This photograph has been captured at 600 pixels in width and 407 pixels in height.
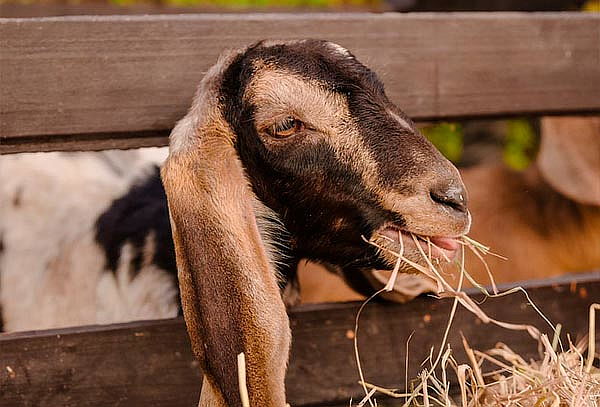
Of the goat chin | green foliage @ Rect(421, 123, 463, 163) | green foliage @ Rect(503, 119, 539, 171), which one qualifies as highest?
the goat chin

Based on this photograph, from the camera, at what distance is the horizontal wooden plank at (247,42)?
2.30 metres

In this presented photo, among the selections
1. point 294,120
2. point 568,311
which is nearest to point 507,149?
point 568,311

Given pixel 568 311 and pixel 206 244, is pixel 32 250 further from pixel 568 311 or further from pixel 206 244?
pixel 568 311

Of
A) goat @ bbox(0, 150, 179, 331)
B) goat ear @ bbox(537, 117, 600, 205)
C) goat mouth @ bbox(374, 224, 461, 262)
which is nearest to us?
goat mouth @ bbox(374, 224, 461, 262)

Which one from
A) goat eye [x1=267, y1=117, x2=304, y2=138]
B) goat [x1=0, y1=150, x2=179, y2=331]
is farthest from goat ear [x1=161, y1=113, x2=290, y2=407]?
goat [x1=0, y1=150, x2=179, y2=331]

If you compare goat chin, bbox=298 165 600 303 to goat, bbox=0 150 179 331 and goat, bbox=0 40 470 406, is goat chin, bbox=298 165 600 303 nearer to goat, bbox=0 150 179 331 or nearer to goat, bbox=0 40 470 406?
goat, bbox=0 150 179 331

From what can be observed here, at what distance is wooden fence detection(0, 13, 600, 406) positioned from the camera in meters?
2.31

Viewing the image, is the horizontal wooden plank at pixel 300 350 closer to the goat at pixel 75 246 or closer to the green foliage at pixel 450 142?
the goat at pixel 75 246

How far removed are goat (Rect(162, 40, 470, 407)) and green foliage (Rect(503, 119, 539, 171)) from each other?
15.6 feet

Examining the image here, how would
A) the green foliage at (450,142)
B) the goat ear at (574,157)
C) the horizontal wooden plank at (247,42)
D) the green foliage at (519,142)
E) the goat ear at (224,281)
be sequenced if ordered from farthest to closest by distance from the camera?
the green foliage at (519,142) → the green foliage at (450,142) → the goat ear at (574,157) → the horizontal wooden plank at (247,42) → the goat ear at (224,281)

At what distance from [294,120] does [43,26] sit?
27.5 inches

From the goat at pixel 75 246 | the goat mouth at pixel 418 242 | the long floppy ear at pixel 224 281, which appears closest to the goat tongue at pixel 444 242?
the goat mouth at pixel 418 242

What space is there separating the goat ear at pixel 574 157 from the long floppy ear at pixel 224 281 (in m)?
1.83

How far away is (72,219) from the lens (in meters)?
3.05
